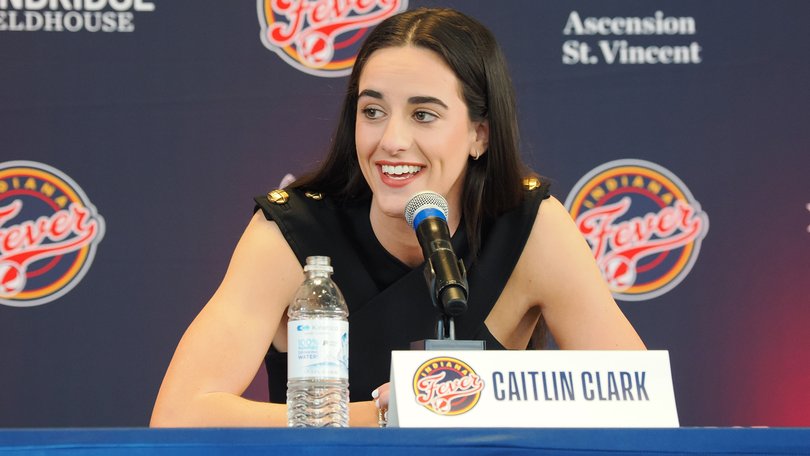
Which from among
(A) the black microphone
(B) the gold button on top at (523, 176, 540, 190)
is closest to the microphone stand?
(A) the black microphone

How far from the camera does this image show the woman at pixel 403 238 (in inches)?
67.2

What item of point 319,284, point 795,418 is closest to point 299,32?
point 319,284

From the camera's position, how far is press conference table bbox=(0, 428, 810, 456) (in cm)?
90

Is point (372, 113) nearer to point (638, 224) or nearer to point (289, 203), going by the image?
point (289, 203)

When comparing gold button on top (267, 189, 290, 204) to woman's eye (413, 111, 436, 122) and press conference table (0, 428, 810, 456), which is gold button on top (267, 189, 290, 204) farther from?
press conference table (0, 428, 810, 456)

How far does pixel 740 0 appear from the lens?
2598 mm

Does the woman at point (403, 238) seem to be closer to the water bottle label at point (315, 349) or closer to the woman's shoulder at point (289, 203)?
the woman's shoulder at point (289, 203)

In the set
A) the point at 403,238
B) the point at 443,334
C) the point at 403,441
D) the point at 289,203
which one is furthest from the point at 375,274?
the point at 403,441

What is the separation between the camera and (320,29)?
2.57 meters

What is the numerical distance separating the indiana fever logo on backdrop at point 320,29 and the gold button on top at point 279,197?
70cm

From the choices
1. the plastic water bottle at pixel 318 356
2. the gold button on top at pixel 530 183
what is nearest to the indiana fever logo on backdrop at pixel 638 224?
the gold button on top at pixel 530 183

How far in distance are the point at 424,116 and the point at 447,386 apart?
73 cm

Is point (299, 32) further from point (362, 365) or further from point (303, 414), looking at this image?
point (303, 414)

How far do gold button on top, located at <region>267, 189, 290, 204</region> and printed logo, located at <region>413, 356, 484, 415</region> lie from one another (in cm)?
83
